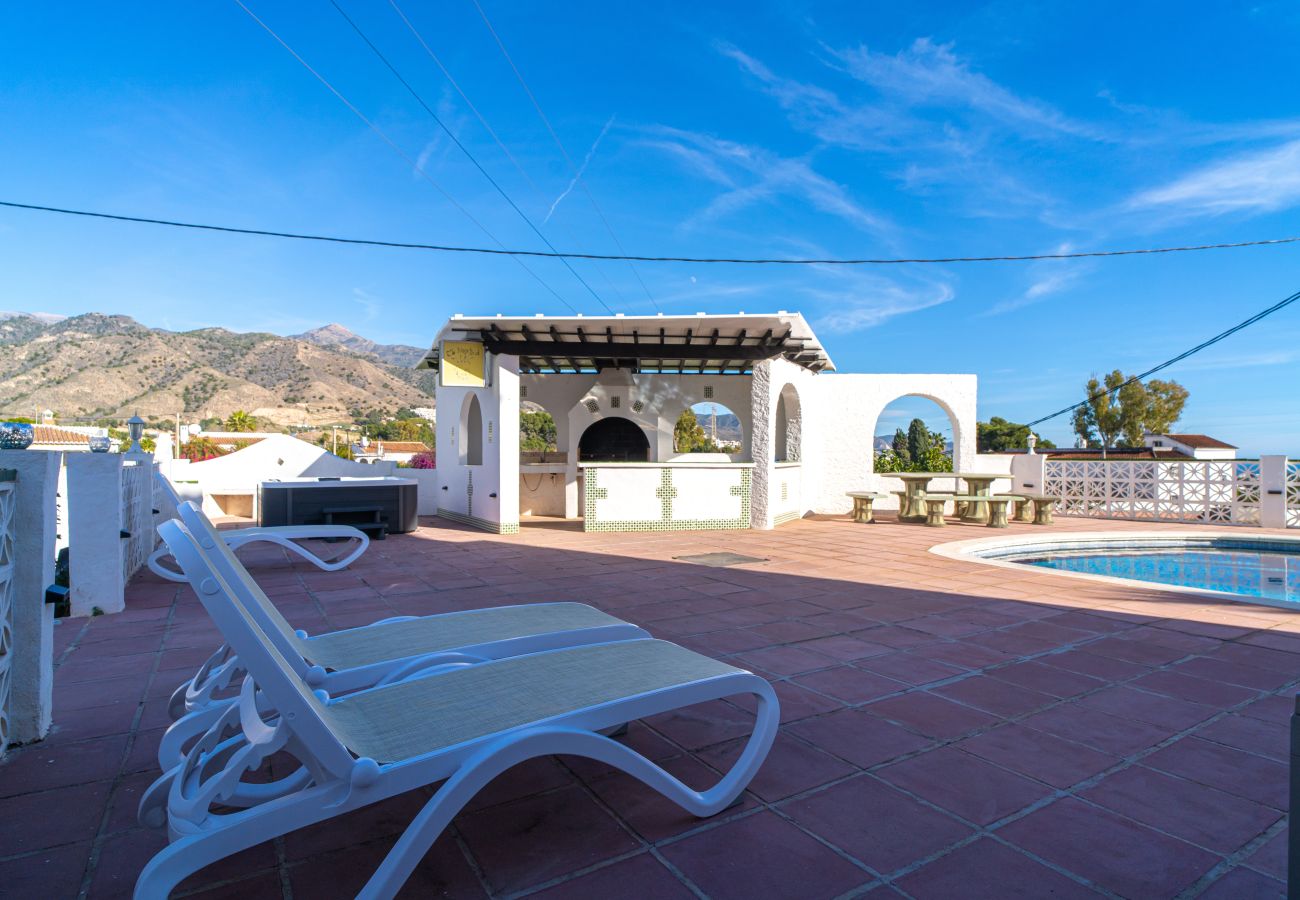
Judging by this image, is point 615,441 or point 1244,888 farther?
point 615,441

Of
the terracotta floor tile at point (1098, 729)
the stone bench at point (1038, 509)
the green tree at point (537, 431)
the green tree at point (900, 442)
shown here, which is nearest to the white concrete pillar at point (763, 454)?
the stone bench at point (1038, 509)

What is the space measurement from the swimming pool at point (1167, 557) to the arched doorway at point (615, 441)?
8.11 metres

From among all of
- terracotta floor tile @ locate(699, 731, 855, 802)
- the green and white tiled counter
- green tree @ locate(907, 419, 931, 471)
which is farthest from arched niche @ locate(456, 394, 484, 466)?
green tree @ locate(907, 419, 931, 471)

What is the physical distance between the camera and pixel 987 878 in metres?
1.88

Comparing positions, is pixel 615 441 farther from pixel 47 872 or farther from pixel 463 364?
pixel 47 872

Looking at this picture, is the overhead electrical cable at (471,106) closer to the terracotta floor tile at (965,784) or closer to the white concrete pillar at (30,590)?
the white concrete pillar at (30,590)

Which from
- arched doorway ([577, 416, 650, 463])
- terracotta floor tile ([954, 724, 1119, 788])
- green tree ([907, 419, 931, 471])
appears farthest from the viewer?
green tree ([907, 419, 931, 471])

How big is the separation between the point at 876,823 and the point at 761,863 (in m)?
0.47

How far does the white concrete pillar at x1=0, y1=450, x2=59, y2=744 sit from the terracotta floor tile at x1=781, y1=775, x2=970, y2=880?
3.05 meters

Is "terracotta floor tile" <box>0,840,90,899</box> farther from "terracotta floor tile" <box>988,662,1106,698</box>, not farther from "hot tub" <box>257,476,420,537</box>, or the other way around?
"hot tub" <box>257,476,420,537</box>

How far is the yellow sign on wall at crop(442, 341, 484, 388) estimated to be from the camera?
10.8 m

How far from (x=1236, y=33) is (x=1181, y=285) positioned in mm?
15778

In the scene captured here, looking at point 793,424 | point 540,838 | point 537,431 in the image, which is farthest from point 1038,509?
point 537,431

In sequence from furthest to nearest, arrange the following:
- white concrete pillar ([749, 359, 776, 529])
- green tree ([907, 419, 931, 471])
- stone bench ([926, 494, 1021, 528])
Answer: green tree ([907, 419, 931, 471]), stone bench ([926, 494, 1021, 528]), white concrete pillar ([749, 359, 776, 529])
